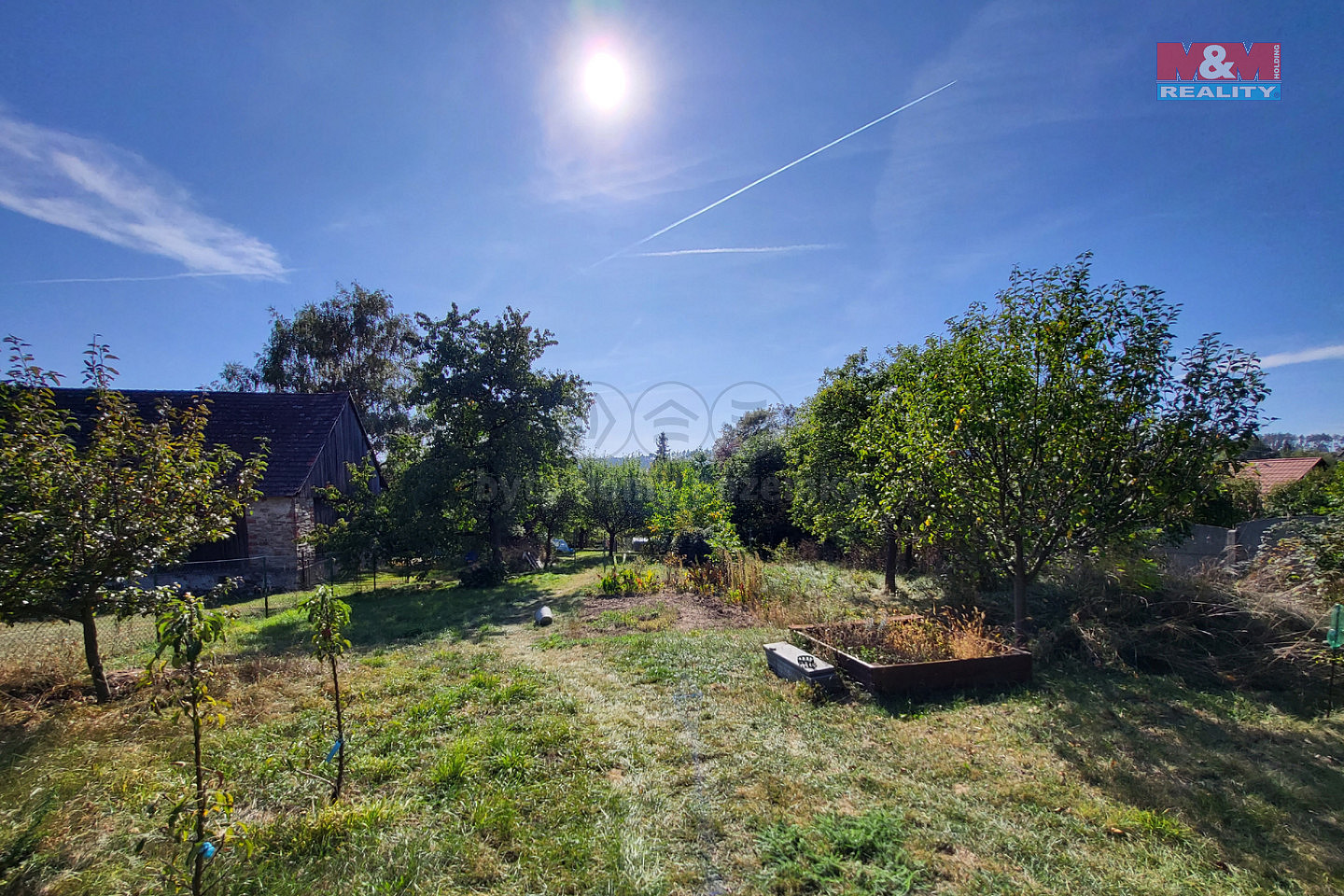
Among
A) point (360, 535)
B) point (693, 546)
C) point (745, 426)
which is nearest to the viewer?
point (693, 546)

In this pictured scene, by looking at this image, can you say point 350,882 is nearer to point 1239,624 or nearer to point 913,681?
point 913,681

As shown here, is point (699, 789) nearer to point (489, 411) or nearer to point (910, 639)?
point (910, 639)

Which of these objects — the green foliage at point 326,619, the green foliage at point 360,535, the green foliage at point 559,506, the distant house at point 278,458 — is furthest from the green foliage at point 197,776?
the green foliage at point 559,506

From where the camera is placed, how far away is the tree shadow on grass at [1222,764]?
117 inches

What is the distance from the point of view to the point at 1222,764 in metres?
3.82

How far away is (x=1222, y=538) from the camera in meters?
10.1

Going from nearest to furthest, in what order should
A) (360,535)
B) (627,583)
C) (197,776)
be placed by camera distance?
1. (197,776)
2. (627,583)
3. (360,535)

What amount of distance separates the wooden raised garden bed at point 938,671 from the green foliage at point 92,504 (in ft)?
21.5

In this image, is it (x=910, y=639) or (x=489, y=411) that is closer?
(x=910, y=639)

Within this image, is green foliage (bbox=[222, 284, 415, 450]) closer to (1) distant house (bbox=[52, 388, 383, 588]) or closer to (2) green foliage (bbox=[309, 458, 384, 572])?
(1) distant house (bbox=[52, 388, 383, 588])

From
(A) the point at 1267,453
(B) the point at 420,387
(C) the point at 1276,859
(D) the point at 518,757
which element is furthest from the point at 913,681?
(B) the point at 420,387

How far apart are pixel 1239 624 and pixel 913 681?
3892 mm

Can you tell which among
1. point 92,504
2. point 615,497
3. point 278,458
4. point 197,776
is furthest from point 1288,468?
point 278,458

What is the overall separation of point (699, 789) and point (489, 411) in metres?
13.3
